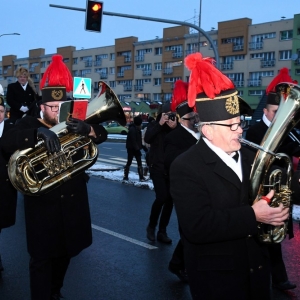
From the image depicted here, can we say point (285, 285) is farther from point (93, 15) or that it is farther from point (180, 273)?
point (93, 15)

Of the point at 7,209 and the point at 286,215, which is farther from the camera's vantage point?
the point at 7,209

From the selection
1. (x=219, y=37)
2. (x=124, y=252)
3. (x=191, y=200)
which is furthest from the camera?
(x=219, y=37)

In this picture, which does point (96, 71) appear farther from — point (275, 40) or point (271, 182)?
point (271, 182)

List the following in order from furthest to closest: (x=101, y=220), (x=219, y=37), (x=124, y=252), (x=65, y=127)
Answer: (x=219, y=37) < (x=101, y=220) < (x=124, y=252) < (x=65, y=127)

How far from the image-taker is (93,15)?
1288 cm

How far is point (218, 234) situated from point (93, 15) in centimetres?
1140

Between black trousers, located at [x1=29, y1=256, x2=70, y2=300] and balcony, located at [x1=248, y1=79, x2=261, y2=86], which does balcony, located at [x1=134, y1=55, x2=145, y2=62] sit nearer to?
balcony, located at [x1=248, y1=79, x2=261, y2=86]

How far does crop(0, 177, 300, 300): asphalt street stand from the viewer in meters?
4.48

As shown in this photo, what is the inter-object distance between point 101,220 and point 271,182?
5005 mm

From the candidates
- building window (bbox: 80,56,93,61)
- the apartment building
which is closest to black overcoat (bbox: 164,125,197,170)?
the apartment building

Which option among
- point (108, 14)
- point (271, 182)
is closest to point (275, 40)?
point (108, 14)

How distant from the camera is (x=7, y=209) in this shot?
4.54 metres

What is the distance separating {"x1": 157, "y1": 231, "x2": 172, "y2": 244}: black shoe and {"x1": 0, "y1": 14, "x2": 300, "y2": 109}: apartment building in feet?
115

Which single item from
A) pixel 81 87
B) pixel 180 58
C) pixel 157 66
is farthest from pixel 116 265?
pixel 157 66
